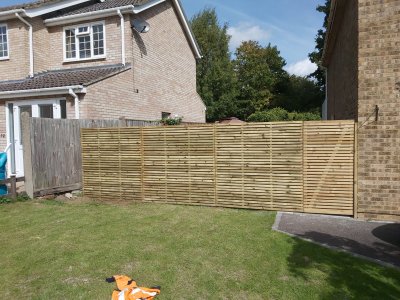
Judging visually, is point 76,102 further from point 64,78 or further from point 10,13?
point 10,13

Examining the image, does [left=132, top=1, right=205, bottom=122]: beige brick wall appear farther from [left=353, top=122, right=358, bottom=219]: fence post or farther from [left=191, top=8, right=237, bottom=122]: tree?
[left=191, top=8, right=237, bottom=122]: tree

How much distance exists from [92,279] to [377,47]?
696 cm

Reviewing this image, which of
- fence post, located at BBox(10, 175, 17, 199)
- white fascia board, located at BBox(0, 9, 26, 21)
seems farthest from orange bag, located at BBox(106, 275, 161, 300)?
white fascia board, located at BBox(0, 9, 26, 21)

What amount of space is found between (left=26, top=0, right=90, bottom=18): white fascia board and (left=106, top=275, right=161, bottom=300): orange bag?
14082mm

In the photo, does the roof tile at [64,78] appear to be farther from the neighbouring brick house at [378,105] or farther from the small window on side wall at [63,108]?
the neighbouring brick house at [378,105]

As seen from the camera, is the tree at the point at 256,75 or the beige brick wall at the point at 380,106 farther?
the tree at the point at 256,75

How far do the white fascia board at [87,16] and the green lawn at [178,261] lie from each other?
32.5ft

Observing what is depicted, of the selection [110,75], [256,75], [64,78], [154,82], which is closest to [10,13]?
[64,78]

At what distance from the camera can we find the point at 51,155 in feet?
32.8

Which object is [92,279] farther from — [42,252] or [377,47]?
[377,47]

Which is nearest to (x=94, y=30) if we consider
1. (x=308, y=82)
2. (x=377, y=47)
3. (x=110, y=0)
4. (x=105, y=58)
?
(x=105, y=58)

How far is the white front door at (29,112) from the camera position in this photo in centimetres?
1238

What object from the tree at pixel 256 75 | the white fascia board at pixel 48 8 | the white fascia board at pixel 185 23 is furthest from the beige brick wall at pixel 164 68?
the tree at pixel 256 75

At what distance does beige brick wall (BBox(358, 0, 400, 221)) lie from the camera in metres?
7.16
